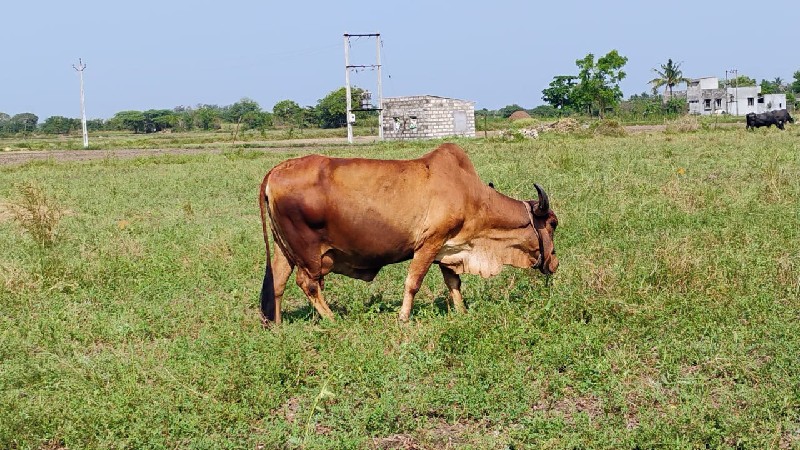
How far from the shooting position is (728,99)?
8681 centimetres

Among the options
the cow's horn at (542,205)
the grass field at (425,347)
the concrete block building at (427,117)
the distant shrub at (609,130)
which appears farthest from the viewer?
the concrete block building at (427,117)

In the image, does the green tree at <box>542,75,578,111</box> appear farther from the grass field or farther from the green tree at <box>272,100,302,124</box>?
the grass field

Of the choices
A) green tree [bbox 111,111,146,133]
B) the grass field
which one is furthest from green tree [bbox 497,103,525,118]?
the grass field

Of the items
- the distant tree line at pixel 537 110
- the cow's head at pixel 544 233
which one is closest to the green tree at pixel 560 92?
the distant tree line at pixel 537 110

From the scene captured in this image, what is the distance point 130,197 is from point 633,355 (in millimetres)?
12740

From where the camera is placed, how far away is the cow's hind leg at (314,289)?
7.61 metres

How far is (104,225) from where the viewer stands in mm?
13188

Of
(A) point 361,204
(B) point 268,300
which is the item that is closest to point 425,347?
(A) point 361,204

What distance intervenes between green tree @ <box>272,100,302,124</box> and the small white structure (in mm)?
40571

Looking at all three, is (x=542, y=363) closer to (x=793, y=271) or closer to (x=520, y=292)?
(x=520, y=292)

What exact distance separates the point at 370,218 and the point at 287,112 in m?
87.2

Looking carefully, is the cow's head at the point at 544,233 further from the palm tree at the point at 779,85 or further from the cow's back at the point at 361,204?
the palm tree at the point at 779,85

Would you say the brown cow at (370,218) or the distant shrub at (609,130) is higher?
the distant shrub at (609,130)

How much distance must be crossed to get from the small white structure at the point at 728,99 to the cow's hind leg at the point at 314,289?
82714 millimetres
